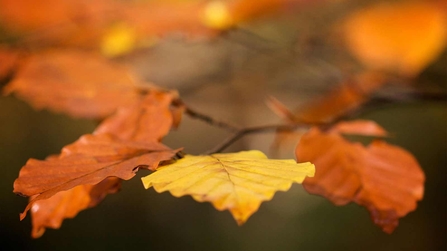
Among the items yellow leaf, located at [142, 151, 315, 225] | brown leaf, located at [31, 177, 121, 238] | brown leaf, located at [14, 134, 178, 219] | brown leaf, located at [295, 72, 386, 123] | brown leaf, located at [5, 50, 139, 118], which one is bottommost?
brown leaf, located at [295, 72, 386, 123]

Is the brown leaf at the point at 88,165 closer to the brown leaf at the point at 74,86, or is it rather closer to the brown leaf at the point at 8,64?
the brown leaf at the point at 74,86

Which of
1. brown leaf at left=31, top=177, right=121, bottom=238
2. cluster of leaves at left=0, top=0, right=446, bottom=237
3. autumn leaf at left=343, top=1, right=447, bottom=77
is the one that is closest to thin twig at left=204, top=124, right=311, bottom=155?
cluster of leaves at left=0, top=0, right=446, bottom=237

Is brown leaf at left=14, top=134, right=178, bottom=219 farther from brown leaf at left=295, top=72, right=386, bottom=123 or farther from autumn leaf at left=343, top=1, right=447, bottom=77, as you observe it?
autumn leaf at left=343, top=1, right=447, bottom=77

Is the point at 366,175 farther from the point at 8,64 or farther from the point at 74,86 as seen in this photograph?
the point at 8,64

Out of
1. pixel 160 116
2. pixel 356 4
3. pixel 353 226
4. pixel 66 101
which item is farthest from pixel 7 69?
pixel 353 226

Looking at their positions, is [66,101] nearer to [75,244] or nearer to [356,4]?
[356,4]

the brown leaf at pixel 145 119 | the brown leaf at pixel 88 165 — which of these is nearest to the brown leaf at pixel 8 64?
the brown leaf at pixel 145 119
